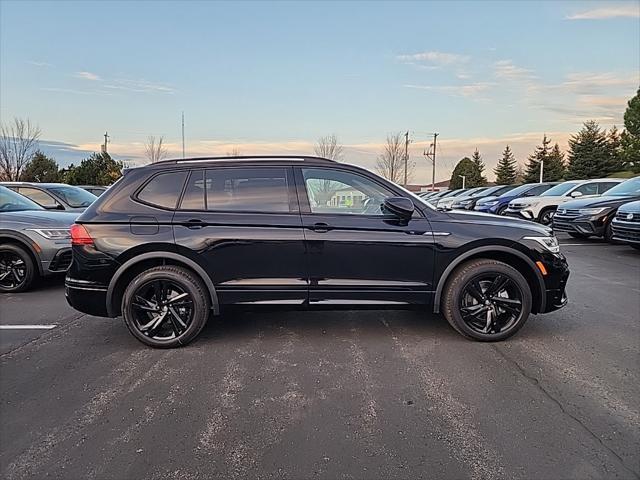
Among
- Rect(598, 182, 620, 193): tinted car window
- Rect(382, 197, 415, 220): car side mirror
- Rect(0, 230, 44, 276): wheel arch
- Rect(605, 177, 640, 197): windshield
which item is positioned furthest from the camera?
Rect(598, 182, 620, 193): tinted car window

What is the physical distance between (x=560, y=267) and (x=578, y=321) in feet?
3.31

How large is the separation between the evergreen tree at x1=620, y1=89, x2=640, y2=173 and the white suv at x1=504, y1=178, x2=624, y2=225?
→ 32112mm

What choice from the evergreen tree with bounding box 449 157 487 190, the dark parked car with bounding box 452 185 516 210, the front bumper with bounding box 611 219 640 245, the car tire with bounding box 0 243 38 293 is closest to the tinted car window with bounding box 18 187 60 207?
the car tire with bounding box 0 243 38 293

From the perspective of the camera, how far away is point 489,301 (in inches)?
175

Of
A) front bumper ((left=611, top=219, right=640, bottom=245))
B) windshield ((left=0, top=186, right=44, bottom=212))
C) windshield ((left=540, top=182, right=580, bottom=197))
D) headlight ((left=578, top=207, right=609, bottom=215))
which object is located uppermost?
windshield ((left=540, top=182, right=580, bottom=197))

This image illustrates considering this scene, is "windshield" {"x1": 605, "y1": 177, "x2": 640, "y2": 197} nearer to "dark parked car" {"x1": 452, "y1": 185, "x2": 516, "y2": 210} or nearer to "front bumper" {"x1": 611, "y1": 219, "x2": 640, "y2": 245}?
"front bumper" {"x1": 611, "y1": 219, "x2": 640, "y2": 245}

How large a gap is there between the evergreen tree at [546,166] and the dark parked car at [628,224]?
4706cm

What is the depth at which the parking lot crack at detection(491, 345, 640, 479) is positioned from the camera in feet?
8.52

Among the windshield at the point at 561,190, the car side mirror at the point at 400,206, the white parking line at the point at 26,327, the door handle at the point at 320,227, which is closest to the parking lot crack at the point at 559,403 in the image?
the car side mirror at the point at 400,206

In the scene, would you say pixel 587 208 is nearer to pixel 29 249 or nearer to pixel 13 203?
pixel 29 249

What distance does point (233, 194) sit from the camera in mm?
4434

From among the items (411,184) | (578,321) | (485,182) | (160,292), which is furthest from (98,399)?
(485,182)

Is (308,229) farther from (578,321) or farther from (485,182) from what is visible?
(485,182)

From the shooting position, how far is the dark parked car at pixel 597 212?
1109 centimetres
